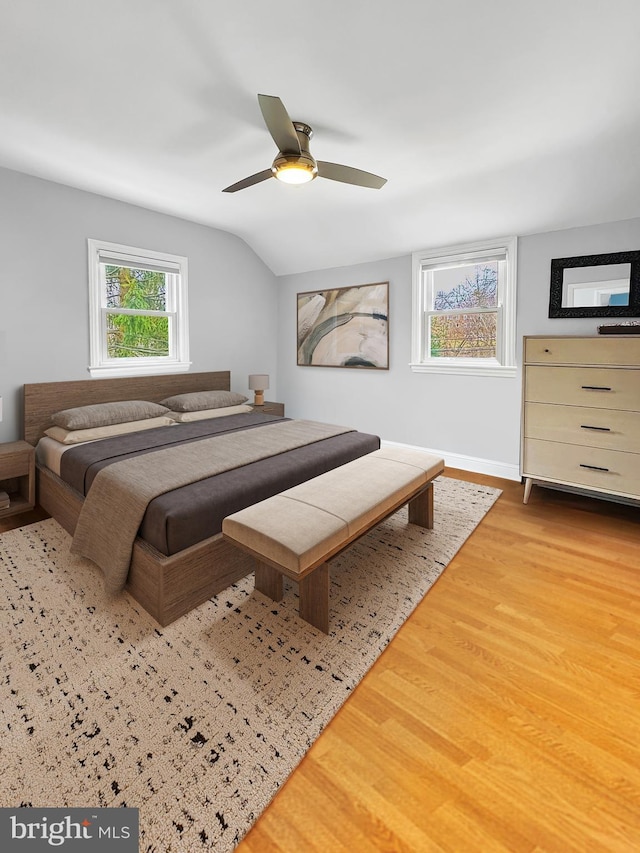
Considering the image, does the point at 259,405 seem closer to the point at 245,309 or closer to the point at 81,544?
the point at 245,309

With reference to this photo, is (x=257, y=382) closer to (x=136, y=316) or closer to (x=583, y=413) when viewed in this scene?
(x=136, y=316)

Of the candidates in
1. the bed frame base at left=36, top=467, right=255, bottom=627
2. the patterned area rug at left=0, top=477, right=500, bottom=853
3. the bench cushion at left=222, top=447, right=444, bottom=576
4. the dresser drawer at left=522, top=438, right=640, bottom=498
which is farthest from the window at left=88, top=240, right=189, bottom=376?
the dresser drawer at left=522, top=438, right=640, bottom=498

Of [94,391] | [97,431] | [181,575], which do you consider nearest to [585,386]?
[181,575]

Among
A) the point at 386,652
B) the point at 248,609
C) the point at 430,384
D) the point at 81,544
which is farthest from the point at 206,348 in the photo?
the point at 386,652

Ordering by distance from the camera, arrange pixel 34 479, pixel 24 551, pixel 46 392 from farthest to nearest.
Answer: pixel 46 392 → pixel 34 479 → pixel 24 551

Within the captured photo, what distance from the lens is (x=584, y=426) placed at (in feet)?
10.0

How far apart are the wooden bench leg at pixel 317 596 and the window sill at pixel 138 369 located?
119 inches

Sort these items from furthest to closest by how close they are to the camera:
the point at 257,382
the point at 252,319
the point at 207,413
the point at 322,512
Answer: the point at 252,319
the point at 257,382
the point at 207,413
the point at 322,512

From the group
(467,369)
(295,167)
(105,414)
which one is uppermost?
(295,167)

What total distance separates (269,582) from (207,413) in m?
2.34

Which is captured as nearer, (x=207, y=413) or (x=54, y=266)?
(x=54, y=266)

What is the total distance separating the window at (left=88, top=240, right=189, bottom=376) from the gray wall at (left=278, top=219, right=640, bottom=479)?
1.56 meters

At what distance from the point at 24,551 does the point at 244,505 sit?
149 cm

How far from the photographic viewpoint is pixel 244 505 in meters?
2.32
